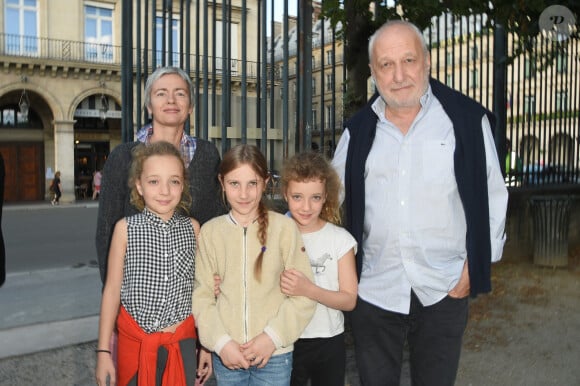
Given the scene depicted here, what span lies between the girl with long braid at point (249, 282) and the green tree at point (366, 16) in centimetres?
285

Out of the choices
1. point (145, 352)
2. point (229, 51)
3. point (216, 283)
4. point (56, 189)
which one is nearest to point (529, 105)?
point (229, 51)

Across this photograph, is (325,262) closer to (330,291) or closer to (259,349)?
(330,291)

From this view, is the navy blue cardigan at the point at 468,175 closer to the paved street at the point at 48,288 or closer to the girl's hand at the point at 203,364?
the girl's hand at the point at 203,364

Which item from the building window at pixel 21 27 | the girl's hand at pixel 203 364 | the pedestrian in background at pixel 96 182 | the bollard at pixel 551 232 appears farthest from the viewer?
the pedestrian in background at pixel 96 182

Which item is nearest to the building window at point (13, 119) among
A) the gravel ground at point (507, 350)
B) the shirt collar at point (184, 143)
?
the gravel ground at point (507, 350)

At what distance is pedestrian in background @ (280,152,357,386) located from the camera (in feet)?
7.94

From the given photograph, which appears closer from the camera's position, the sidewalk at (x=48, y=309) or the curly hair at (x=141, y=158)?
the curly hair at (x=141, y=158)

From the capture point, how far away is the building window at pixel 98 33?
73.9 ft

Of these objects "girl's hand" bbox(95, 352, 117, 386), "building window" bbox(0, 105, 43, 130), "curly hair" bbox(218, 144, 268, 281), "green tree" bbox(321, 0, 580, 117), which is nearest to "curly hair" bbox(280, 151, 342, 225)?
"curly hair" bbox(218, 144, 268, 281)

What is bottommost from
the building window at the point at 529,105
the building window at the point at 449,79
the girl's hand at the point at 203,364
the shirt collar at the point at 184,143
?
the girl's hand at the point at 203,364

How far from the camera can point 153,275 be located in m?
2.29

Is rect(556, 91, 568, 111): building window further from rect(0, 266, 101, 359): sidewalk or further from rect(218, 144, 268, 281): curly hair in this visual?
rect(218, 144, 268, 281): curly hair

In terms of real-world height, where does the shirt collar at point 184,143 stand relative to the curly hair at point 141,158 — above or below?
above

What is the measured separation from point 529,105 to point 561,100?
40.1 inches
